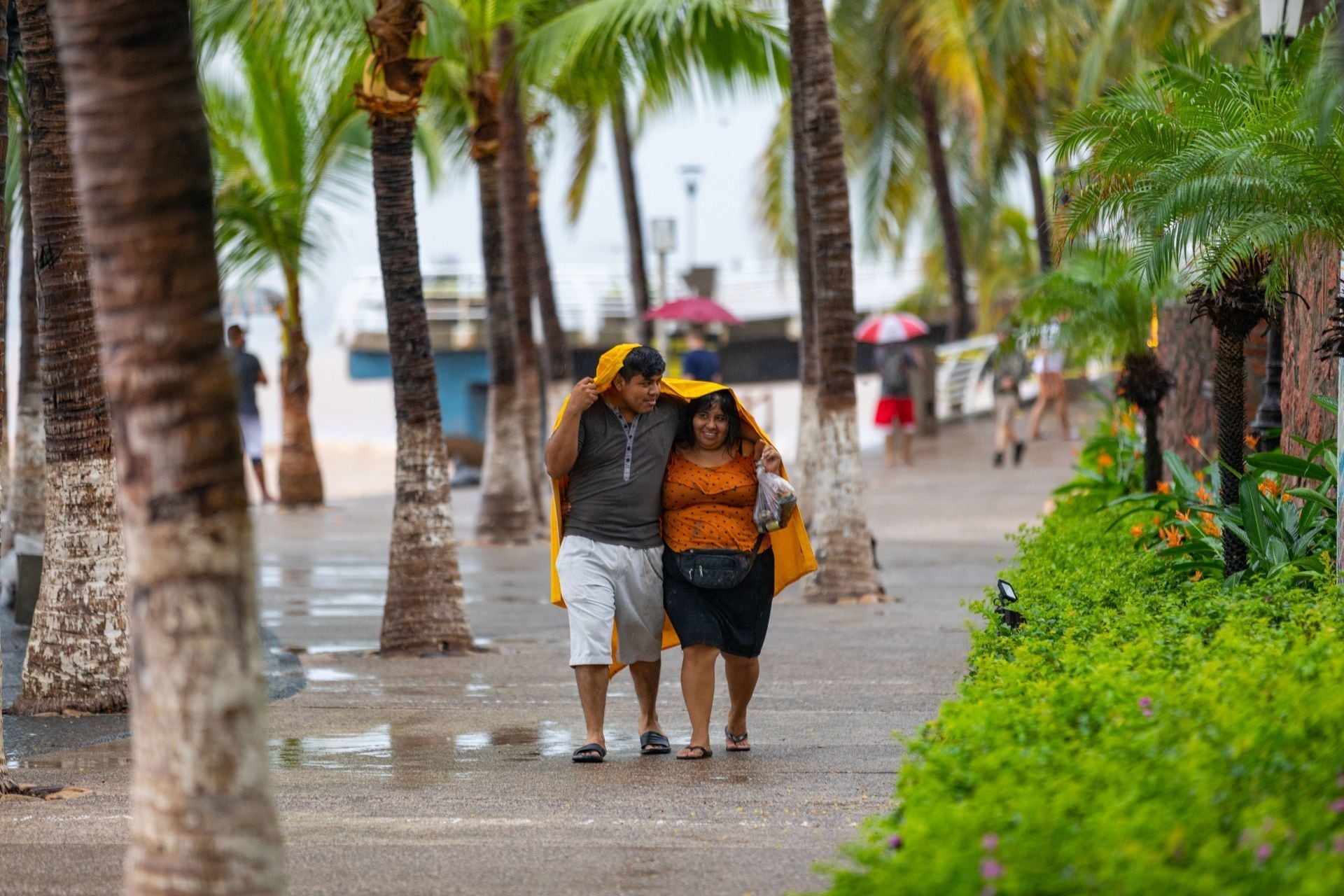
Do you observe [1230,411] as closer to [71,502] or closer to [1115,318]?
[1115,318]

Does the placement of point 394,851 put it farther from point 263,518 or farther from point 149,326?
point 263,518

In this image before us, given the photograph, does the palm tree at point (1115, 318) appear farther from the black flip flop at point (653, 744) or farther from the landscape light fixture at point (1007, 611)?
the black flip flop at point (653, 744)

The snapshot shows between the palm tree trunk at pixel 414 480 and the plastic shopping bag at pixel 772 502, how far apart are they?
3719mm

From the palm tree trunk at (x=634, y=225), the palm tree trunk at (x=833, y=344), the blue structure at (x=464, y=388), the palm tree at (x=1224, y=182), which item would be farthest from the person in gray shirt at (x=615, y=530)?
the blue structure at (x=464, y=388)

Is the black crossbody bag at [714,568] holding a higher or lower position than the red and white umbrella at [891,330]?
lower

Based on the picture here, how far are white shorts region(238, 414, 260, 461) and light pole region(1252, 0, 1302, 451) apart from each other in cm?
1318

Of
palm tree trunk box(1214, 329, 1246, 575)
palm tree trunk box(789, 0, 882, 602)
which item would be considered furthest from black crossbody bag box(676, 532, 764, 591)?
palm tree trunk box(789, 0, 882, 602)

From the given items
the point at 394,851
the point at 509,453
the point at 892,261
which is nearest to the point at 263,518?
the point at 509,453

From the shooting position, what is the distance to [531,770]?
690 centimetres

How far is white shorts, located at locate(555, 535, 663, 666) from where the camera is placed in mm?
7062

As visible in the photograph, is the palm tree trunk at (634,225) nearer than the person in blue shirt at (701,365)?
No

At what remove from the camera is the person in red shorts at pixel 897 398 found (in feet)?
84.6

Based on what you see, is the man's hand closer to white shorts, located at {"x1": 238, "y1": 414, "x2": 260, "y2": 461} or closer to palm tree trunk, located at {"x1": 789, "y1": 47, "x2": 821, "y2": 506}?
palm tree trunk, located at {"x1": 789, "y1": 47, "x2": 821, "y2": 506}

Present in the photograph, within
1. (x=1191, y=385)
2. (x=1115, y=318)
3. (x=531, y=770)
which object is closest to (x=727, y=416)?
(x=531, y=770)
